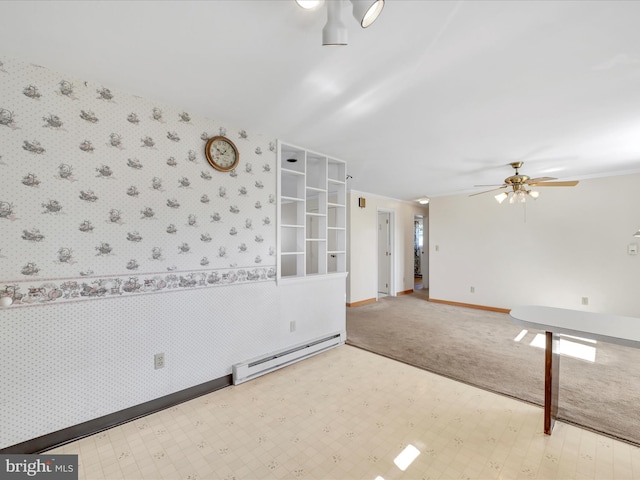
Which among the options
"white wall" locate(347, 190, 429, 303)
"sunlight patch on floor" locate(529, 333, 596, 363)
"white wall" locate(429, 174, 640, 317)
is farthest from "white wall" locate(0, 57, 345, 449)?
"white wall" locate(429, 174, 640, 317)

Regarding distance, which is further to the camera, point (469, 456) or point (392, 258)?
point (392, 258)

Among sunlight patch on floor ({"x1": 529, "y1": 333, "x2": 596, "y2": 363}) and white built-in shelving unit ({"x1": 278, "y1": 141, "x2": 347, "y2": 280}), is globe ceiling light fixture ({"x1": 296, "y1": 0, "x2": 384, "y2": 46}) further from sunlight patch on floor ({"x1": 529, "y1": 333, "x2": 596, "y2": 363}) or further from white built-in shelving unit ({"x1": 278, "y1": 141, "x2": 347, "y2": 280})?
sunlight patch on floor ({"x1": 529, "y1": 333, "x2": 596, "y2": 363})

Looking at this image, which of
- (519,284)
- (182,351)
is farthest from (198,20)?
(519,284)

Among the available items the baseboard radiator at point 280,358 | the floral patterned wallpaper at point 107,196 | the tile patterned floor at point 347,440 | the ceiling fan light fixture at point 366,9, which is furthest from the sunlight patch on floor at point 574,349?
the ceiling fan light fixture at point 366,9

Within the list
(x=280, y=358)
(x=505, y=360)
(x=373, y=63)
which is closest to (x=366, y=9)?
(x=373, y=63)

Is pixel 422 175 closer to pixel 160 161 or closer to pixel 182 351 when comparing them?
pixel 160 161

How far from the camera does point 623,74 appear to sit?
171 centimetres

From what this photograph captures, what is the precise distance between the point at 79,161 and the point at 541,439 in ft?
11.5

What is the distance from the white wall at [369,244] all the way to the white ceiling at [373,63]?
271 centimetres

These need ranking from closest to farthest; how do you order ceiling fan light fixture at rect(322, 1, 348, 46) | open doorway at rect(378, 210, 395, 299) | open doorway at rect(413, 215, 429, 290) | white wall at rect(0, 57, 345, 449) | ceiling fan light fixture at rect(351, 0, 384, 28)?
ceiling fan light fixture at rect(351, 0, 384, 28) → ceiling fan light fixture at rect(322, 1, 348, 46) → white wall at rect(0, 57, 345, 449) → open doorway at rect(378, 210, 395, 299) → open doorway at rect(413, 215, 429, 290)

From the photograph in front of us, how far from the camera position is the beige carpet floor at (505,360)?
2.10 m

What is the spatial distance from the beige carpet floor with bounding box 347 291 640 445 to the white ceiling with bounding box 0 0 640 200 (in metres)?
2.29

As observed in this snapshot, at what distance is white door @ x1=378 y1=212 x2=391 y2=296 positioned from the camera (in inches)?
254

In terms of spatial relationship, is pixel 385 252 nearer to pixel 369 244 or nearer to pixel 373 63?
pixel 369 244
